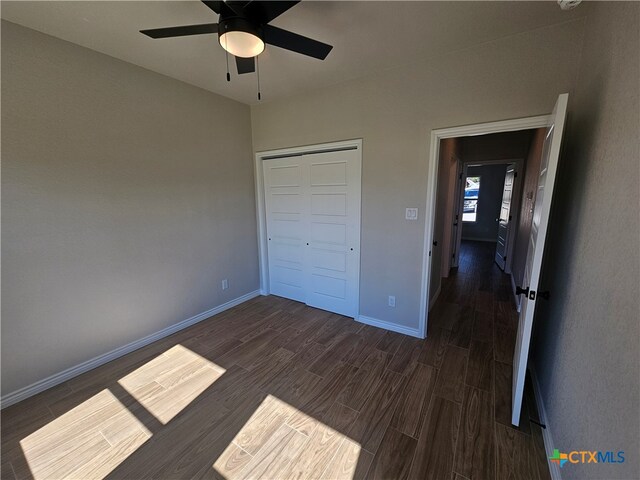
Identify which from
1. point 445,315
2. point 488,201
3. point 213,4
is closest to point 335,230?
point 445,315

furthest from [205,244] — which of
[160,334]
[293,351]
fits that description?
[293,351]

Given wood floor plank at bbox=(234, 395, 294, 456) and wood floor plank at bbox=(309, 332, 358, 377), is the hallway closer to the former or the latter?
wood floor plank at bbox=(309, 332, 358, 377)

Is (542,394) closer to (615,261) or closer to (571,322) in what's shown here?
(571,322)

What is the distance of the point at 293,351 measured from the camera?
2.54m

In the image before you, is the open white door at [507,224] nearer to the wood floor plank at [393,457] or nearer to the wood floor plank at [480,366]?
the wood floor plank at [480,366]

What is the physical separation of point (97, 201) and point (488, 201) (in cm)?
925

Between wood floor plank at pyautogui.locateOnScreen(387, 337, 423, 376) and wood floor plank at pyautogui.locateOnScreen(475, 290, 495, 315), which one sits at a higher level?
wood floor plank at pyautogui.locateOnScreen(475, 290, 495, 315)

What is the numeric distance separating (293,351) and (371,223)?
1.57m

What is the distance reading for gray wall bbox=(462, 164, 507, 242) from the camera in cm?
773

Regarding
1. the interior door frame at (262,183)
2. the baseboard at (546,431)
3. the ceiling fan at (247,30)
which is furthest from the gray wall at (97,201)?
the baseboard at (546,431)

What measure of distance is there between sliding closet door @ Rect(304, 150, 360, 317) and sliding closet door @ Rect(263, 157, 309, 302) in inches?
5.6

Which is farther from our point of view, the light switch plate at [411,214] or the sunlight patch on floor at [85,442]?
the light switch plate at [411,214]

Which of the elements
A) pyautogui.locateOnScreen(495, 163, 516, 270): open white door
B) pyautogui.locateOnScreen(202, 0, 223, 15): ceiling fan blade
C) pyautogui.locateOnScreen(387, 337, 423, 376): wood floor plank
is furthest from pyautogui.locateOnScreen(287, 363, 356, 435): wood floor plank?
pyautogui.locateOnScreen(495, 163, 516, 270): open white door

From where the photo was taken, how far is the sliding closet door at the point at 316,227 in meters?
2.97
